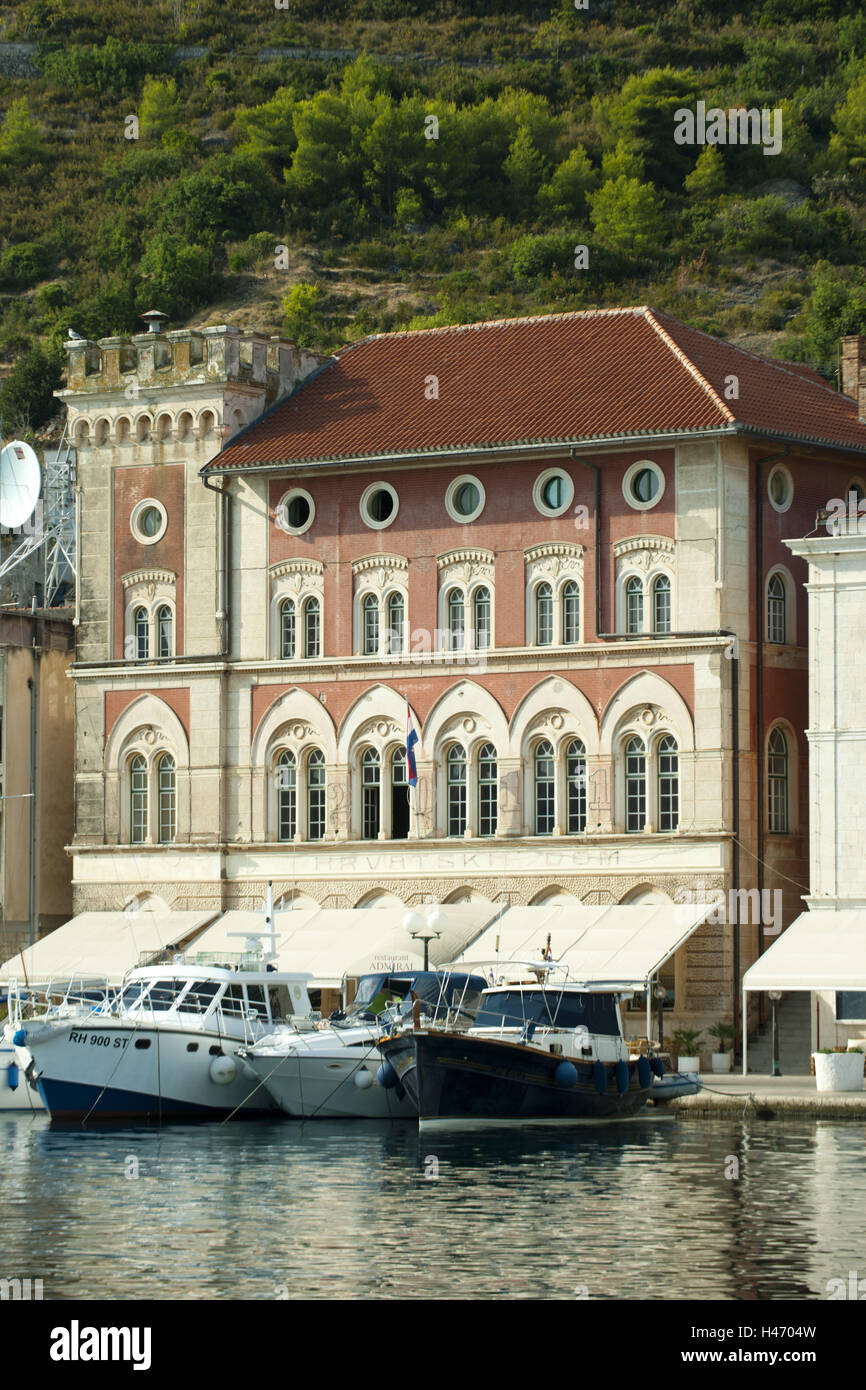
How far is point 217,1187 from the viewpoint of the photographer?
4428 centimetres

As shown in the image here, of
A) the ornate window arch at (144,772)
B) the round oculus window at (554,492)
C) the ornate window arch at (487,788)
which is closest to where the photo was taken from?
the round oculus window at (554,492)

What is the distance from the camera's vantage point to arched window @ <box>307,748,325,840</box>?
228ft

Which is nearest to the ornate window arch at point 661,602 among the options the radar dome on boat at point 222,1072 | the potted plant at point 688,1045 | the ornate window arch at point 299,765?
the ornate window arch at point 299,765

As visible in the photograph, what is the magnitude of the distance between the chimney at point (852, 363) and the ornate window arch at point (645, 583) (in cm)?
1111

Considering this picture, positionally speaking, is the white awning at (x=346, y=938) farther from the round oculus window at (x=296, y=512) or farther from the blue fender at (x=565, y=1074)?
the round oculus window at (x=296, y=512)

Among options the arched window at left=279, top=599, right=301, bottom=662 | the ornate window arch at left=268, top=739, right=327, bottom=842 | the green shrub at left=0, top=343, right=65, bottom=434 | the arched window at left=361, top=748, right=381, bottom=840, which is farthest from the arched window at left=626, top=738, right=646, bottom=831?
the green shrub at left=0, top=343, right=65, bottom=434

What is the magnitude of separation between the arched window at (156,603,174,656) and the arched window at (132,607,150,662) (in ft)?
1.19

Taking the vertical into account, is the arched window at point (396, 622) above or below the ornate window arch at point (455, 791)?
above

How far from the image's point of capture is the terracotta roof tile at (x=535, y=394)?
215ft

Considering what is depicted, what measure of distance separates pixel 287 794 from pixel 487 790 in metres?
5.93

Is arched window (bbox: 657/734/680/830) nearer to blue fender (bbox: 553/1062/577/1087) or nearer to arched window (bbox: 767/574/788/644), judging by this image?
arched window (bbox: 767/574/788/644)

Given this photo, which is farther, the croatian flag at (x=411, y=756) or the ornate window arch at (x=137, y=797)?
the ornate window arch at (x=137, y=797)
